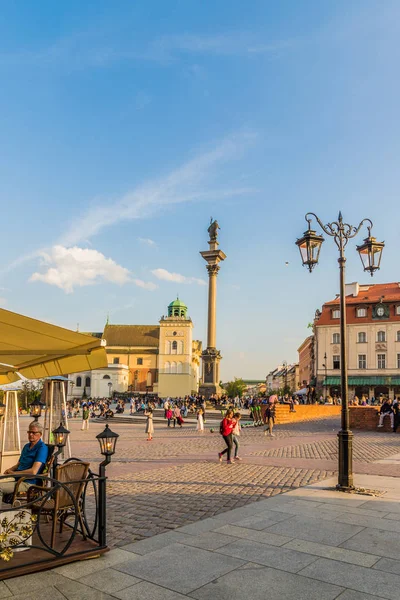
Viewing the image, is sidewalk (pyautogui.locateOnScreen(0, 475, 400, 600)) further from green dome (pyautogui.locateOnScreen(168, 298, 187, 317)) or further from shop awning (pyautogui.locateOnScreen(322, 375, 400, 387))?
green dome (pyautogui.locateOnScreen(168, 298, 187, 317))

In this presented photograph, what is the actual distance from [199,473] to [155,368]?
9316cm

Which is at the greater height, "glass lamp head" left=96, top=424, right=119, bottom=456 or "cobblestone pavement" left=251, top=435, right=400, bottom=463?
"glass lamp head" left=96, top=424, right=119, bottom=456

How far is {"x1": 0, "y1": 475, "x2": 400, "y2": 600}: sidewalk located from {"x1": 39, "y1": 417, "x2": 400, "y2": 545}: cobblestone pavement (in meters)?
0.83

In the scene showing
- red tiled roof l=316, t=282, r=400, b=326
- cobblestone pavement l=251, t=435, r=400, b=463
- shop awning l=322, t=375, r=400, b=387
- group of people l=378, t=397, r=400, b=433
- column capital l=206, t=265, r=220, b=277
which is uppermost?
column capital l=206, t=265, r=220, b=277

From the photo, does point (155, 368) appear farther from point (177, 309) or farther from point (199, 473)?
point (199, 473)

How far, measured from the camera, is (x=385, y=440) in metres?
22.2

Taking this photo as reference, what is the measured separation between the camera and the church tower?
325 feet

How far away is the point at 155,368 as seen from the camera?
105 metres

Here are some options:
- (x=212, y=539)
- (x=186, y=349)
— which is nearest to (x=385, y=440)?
(x=212, y=539)

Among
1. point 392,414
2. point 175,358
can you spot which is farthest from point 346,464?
point 175,358

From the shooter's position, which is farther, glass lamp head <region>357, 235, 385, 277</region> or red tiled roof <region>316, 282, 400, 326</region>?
red tiled roof <region>316, 282, 400, 326</region>

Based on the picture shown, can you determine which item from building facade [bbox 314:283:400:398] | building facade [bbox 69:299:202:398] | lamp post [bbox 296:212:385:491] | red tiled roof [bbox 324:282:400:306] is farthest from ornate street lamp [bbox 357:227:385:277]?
building facade [bbox 69:299:202:398]

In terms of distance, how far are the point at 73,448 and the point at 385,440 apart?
13.5 metres

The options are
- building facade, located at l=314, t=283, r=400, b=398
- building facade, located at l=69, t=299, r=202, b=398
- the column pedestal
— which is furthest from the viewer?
building facade, located at l=69, t=299, r=202, b=398
